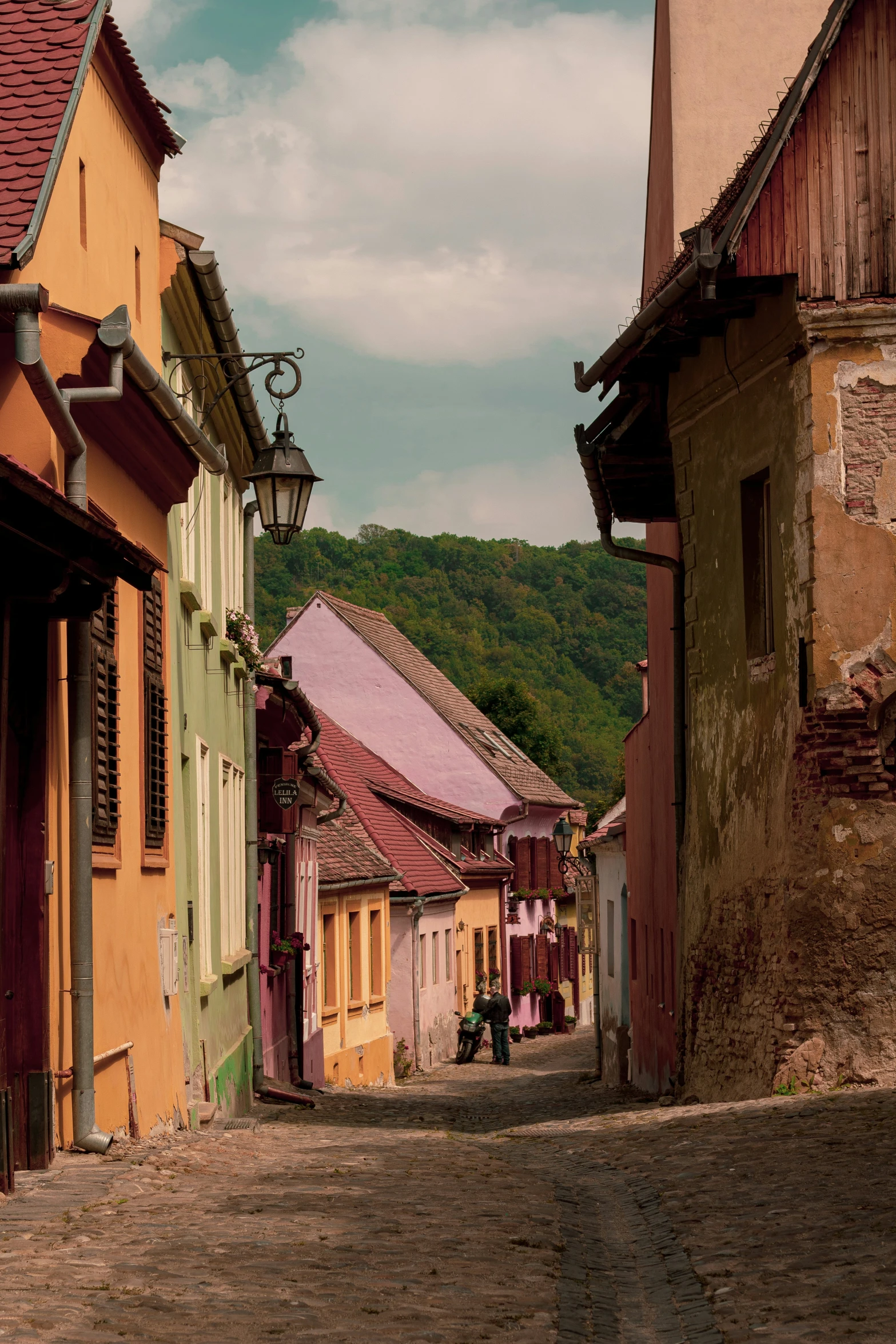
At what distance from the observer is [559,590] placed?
100375mm

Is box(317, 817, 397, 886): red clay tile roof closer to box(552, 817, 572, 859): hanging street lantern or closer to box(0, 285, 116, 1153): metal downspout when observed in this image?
box(552, 817, 572, 859): hanging street lantern

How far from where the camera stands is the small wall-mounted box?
479 inches

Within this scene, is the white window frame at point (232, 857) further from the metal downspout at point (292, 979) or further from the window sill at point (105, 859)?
the window sill at point (105, 859)

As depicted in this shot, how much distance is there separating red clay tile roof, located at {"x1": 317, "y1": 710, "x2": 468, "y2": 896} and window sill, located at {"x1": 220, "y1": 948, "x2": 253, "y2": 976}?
14280 mm

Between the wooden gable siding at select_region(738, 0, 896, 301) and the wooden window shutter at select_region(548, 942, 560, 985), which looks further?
the wooden window shutter at select_region(548, 942, 560, 985)

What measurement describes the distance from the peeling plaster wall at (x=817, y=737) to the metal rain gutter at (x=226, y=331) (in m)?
4.12

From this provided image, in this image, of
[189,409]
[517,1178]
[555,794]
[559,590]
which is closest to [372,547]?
[559,590]

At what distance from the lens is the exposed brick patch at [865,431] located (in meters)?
13.1

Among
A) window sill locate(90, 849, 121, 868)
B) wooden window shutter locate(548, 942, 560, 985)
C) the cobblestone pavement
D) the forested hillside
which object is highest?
the forested hillside

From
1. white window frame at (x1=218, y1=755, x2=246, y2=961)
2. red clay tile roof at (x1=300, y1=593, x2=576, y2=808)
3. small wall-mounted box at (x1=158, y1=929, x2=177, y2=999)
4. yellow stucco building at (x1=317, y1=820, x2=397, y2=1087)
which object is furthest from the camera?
red clay tile roof at (x1=300, y1=593, x2=576, y2=808)

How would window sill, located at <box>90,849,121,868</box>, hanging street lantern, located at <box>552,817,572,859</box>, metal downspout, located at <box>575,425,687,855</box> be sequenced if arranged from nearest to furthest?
1. window sill, located at <box>90,849,121,868</box>
2. metal downspout, located at <box>575,425,687,855</box>
3. hanging street lantern, located at <box>552,817,572,859</box>

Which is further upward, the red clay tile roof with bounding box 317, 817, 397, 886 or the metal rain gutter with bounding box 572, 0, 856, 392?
the metal rain gutter with bounding box 572, 0, 856, 392

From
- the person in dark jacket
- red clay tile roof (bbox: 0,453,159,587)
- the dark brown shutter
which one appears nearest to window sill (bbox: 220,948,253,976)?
the dark brown shutter

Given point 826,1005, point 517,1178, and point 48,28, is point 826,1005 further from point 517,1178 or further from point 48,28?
point 48,28
